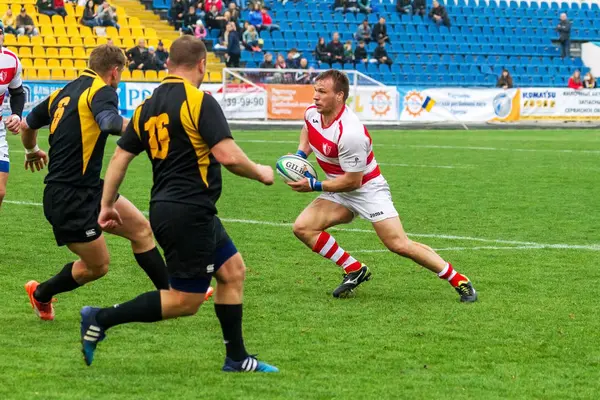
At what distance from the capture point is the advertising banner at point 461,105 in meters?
31.0

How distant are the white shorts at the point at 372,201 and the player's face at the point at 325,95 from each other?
0.69m

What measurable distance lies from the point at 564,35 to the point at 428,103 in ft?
40.5

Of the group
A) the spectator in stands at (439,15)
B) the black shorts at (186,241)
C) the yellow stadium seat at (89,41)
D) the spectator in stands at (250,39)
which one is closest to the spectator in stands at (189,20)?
the spectator in stands at (250,39)

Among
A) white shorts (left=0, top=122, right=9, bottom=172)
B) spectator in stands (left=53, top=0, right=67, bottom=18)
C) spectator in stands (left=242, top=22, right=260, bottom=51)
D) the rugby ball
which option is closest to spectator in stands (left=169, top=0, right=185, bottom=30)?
spectator in stands (left=242, top=22, right=260, bottom=51)

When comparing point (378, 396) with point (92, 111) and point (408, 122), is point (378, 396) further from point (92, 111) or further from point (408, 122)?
point (408, 122)

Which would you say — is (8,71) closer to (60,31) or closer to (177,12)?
(60,31)

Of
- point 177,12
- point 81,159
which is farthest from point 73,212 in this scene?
point 177,12

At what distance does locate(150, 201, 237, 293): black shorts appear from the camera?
5.54 metres

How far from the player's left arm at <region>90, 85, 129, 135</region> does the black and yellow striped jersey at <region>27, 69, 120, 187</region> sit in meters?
0.01

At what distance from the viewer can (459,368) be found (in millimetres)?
5988

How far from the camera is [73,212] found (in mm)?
6785

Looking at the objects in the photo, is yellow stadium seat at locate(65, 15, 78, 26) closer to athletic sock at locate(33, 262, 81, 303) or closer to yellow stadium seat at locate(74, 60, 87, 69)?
yellow stadium seat at locate(74, 60, 87, 69)

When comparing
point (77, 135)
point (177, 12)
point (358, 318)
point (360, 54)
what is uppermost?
point (77, 135)

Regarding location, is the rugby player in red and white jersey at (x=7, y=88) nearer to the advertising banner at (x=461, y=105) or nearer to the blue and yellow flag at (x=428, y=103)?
the advertising banner at (x=461, y=105)
